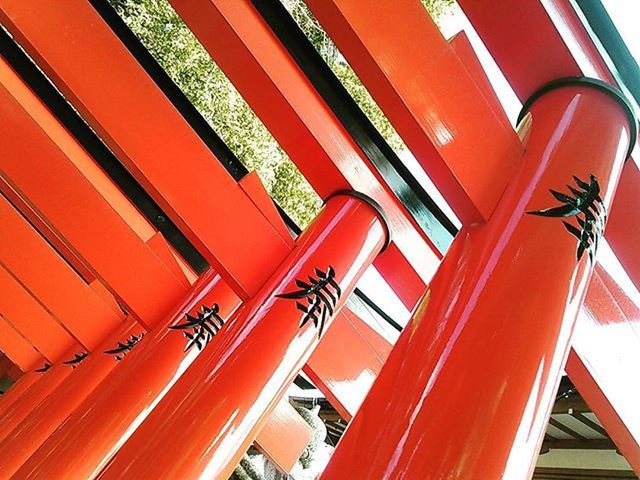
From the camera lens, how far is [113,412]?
7.66ft

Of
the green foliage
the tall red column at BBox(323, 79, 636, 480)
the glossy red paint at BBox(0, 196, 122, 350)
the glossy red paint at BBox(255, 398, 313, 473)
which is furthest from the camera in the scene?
the glossy red paint at BBox(255, 398, 313, 473)

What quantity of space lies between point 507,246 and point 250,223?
1248 mm

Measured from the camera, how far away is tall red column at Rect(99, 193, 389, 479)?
1633 millimetres

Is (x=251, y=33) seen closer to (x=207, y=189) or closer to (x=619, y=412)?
(x=207, y=189)

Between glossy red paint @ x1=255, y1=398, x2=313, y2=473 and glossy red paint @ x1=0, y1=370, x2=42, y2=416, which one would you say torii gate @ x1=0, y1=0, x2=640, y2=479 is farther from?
glossy red paint @ x1=0, y1=370, x2=42, y2=416

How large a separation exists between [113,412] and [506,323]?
69.6 inches

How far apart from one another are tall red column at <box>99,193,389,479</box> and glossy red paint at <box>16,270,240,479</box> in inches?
19.6

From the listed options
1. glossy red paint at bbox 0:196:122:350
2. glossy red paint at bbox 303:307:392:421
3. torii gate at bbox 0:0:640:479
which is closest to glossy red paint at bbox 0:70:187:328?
torii gate at bbox 0:0:640:479

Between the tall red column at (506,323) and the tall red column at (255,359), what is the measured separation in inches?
28.3

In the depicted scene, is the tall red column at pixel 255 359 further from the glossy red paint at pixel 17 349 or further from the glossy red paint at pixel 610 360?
the glossy red paint at pixel 17 349

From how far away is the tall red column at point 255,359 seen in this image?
1633 mm

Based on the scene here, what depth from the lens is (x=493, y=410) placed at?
94cm

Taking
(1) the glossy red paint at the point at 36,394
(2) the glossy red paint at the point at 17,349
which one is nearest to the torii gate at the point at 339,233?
(1) the glossy red paint at the point at 36,394

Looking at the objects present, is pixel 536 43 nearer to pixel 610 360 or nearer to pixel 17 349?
pixel 610 360
